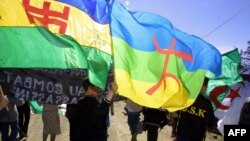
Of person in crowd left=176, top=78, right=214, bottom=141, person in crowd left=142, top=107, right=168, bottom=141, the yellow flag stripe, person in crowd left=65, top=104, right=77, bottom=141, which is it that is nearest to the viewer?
the yellow flag stripe

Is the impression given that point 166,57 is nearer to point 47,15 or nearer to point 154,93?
point 154,93

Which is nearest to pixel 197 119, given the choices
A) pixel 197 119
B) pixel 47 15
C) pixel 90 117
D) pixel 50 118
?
pixel 197 119

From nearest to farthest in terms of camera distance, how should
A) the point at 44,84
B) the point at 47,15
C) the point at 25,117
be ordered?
the point at 47,15, the point at 44,84, the point at 25,117

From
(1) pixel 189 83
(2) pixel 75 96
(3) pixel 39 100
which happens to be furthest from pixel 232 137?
(3) pixel 39 100

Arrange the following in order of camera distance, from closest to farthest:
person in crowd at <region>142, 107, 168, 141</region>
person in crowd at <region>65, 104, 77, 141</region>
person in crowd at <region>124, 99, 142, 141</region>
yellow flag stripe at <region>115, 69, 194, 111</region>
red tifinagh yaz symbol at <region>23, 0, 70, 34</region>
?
red tifinagh yaz symbol at <region>23, 0, 70, 34</region>
yellow flag stripe at <region>115, 69, 194, 111</region>
person in crowd at <region>65, 104, 77, 141</region>
person in crowd at <region>142, 107, 168, 141</region>
person in crowd at <region>124, 99, 142, 141</region>

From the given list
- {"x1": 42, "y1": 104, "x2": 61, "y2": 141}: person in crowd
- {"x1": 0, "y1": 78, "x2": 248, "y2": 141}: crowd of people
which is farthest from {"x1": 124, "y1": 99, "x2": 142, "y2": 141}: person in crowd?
{"x1": 42, "y1": 104, "x2": 61, "y2": 141}: person in crowd

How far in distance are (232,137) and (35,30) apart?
126 inches

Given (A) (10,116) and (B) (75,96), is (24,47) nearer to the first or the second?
(B) (75,96)

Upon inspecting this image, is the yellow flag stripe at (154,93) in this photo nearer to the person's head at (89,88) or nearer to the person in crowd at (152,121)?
the person's head at (89,88)

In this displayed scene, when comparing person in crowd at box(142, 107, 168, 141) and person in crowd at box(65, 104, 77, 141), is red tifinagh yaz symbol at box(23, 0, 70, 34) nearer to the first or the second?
person in crowd at box(65, 104, 77, 141)

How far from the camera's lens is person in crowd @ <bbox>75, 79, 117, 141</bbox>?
5961 mm

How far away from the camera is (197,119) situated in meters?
7.02

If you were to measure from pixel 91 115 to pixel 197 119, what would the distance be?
1979mm

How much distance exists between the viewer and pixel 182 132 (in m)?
7.08
